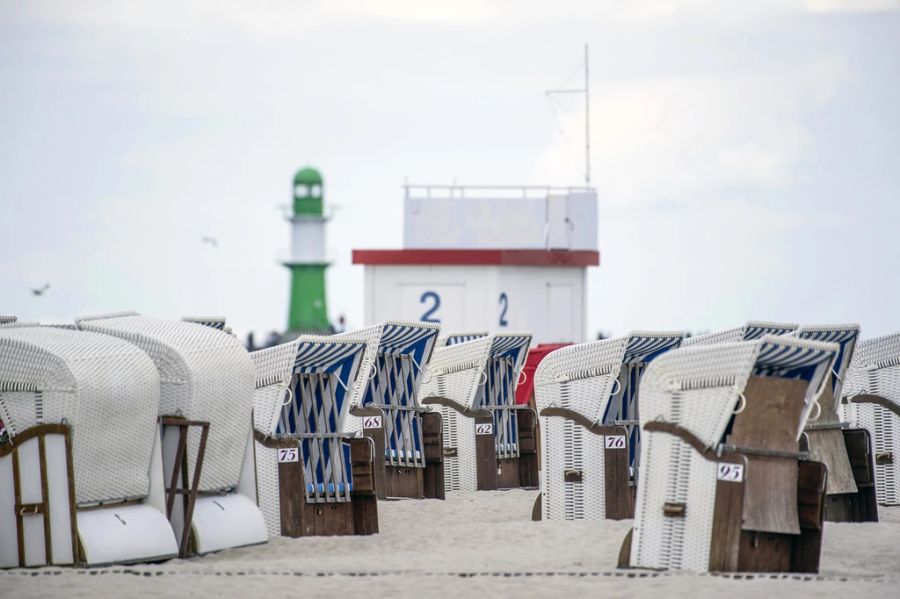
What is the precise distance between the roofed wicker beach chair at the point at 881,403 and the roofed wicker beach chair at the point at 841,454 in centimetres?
164

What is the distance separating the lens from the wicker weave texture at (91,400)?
1125 cm

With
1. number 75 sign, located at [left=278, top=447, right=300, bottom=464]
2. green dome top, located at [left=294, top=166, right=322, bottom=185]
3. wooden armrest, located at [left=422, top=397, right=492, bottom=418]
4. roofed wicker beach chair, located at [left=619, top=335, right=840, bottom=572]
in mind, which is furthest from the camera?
green dome top, located at [left=294, top=166, right=322, bottom=185]

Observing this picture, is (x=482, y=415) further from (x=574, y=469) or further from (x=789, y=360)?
(x=789, y=360)

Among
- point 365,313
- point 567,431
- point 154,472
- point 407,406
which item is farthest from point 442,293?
point 154,472

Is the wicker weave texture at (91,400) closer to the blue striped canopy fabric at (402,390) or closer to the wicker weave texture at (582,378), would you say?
the wicker weave texture at (582,378)

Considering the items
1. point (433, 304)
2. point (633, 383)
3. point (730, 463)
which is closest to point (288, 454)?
point (633, 383)

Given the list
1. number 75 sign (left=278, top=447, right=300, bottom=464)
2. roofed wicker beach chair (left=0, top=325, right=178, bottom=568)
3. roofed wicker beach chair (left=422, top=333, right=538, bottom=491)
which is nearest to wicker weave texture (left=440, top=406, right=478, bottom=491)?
roofed wicker beach chair (left=422, top=333, right=538, bottom=491)

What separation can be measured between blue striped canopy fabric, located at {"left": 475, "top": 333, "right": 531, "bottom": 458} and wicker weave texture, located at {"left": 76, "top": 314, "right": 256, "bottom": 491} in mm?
6508

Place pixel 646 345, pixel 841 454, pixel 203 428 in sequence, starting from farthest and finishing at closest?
pixel 646 345 → pixel 841 454 → pixel 203 428

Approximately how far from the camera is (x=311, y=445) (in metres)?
14.2

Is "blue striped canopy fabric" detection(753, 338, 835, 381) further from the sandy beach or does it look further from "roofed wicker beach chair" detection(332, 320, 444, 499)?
"roofed wicker beach chair" detection(332, 320, 444, 499)

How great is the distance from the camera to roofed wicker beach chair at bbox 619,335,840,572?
34.8ft

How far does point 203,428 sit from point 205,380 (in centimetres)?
38

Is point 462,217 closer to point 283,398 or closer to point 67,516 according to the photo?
point 283,398
